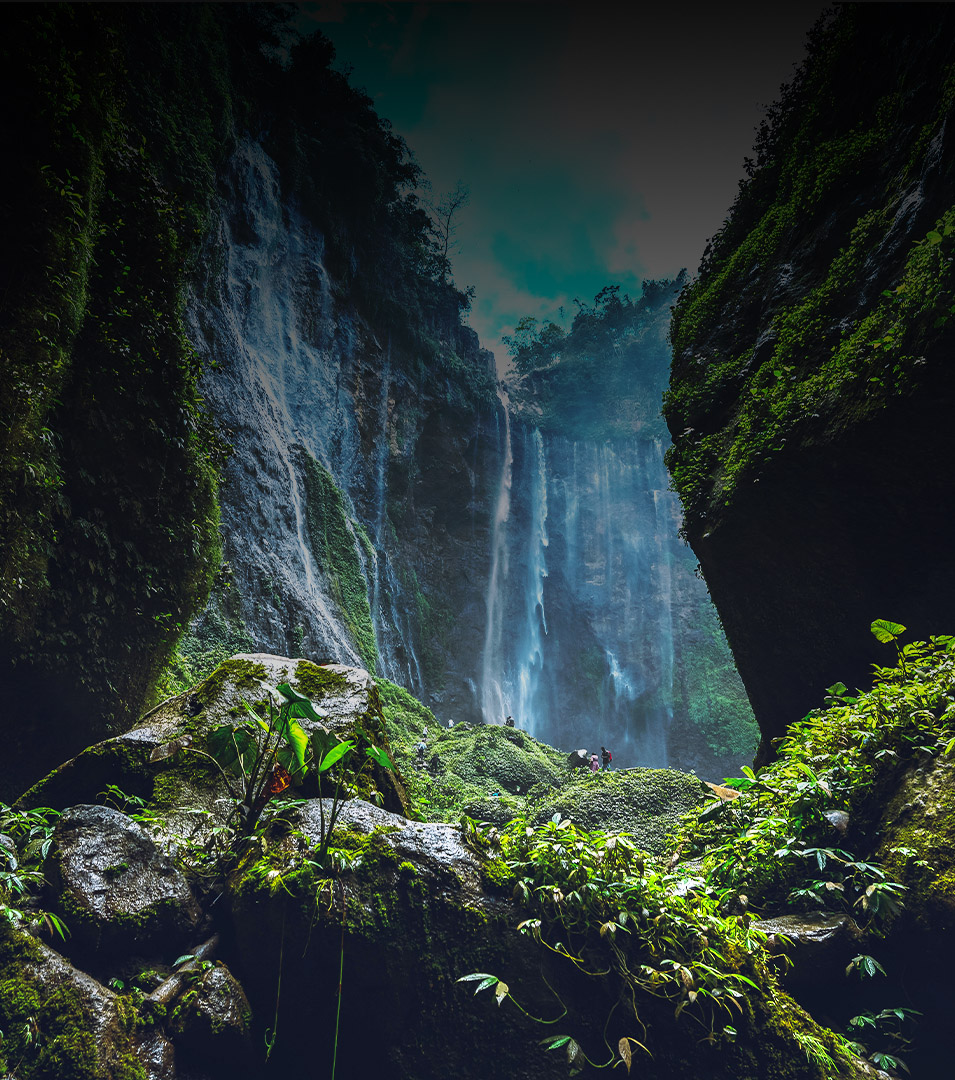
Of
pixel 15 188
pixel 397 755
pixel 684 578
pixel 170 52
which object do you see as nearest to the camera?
pixel 15 188

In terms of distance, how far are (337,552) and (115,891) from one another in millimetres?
13041

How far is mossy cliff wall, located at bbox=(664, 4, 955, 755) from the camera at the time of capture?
440 centimetres

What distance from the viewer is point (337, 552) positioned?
15141 millimetres

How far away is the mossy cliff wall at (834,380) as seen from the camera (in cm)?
440

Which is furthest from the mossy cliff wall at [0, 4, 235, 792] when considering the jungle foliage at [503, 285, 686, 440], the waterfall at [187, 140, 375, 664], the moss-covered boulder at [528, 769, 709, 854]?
the jungle foliage at [503, 285, 686, 440]

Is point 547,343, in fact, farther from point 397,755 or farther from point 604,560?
point 397,755

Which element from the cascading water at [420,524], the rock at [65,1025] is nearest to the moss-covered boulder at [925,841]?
the rock at [65,1025]

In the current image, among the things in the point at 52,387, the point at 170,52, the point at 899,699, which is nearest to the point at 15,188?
the point at 52,387

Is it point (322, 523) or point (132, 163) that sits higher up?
point (322, 523)

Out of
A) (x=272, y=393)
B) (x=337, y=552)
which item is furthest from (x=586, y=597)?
(x=272, y=393)

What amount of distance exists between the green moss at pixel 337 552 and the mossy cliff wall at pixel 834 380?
1032 centimetres

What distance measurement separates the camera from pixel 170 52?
10586 mm

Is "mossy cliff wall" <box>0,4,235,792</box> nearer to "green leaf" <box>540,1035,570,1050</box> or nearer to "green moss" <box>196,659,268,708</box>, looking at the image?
"green moss" <box>196,659,268,708</box>

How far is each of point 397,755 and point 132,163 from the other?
8.78 meters
